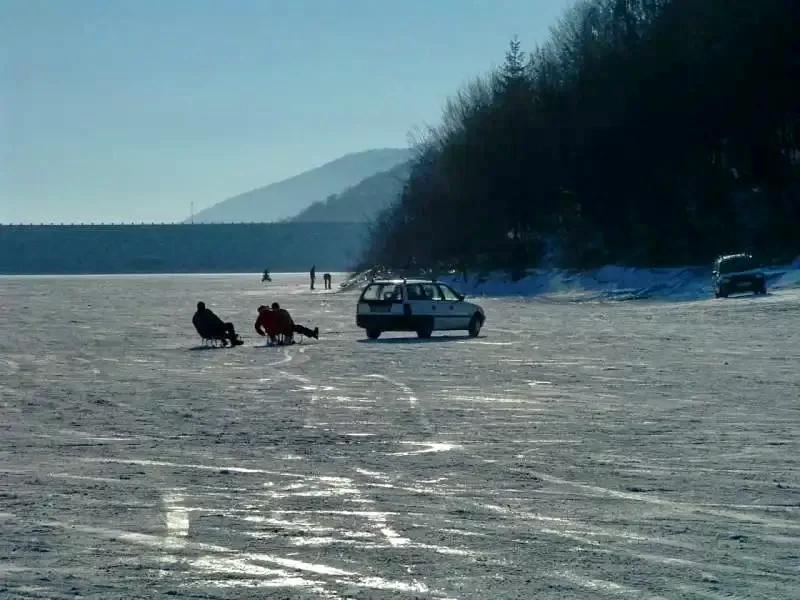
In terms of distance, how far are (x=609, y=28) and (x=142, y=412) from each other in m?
77.3

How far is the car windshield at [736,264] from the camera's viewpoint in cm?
5541

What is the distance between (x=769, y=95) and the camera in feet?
232

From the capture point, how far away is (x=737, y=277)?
5497 cm

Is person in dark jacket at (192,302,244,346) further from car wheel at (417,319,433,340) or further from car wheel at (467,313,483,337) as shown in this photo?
car wheel at (467,313,483,337)

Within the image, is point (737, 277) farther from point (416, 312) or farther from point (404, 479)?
point (404, 479)

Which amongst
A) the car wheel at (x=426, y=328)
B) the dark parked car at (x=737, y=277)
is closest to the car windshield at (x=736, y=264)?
the dark parked car at (x=737, y=277)

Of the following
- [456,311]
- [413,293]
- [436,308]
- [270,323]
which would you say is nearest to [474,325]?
[456,311]

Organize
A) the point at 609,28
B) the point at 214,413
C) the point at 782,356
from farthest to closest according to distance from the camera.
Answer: the point at 609,28, the point at 782,356, the point at 214,413

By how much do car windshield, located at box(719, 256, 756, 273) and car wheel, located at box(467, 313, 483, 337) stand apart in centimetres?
1939

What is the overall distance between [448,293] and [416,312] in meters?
1.95

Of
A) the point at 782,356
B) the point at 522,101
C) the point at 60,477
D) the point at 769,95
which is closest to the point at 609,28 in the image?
the point at 522,101

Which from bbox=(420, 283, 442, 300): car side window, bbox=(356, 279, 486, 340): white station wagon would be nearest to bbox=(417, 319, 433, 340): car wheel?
bbox=(356, 279, 486, 340): white station wagon

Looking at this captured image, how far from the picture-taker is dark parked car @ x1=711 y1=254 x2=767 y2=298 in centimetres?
5475

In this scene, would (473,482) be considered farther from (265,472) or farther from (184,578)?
(184,578)
